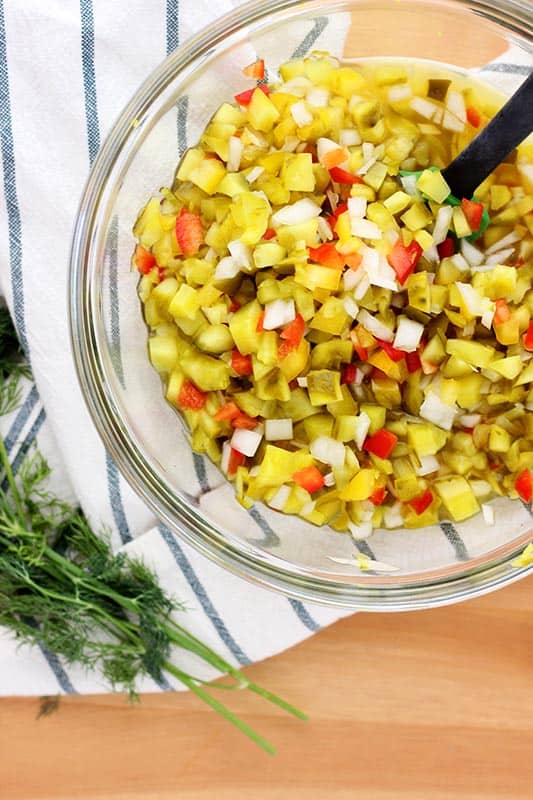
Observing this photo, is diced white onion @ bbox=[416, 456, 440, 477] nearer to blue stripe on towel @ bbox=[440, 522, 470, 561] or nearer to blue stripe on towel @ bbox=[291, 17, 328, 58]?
blue stripe on towel @ bbox=[440, 522, 470, 561]

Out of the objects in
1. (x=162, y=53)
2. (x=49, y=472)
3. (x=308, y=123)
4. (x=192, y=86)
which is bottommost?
(x=49, y=472)

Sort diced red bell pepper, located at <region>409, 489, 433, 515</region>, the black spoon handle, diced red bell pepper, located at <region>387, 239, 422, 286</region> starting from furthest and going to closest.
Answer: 1. diced red bell pepper, located at <region>409, 489, 433, 515</region>
2. diced red bell pepper, located at <region>387, 239, 422, 286</region>
3. the black spoon handle

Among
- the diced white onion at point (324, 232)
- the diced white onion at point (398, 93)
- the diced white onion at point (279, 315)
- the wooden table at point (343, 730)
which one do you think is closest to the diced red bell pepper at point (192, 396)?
Answer: the diced white onion at point (279, 315)

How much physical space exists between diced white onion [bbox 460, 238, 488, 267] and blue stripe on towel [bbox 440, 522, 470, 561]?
34 centimetres

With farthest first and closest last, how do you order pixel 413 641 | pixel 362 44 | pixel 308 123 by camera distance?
1. pixel 413 641
2. pixel 362 44
3. pixel 308 123

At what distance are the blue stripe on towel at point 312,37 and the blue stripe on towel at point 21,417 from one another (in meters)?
0.62

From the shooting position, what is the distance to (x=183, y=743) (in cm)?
145

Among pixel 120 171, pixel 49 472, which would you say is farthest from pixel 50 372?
pixel 120 171

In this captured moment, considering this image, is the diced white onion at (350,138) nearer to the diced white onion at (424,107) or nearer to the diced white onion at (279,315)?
the diced white onion at (424,107)

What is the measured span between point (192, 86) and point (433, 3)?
322 millimetres

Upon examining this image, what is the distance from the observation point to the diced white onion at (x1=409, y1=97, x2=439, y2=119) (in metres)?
1.09

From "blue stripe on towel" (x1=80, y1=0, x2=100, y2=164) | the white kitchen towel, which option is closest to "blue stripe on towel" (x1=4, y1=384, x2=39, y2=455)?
the white kitchen towel

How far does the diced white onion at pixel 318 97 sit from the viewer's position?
Result: 3.46 feet

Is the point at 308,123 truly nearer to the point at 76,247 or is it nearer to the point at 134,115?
the point at 134,115
